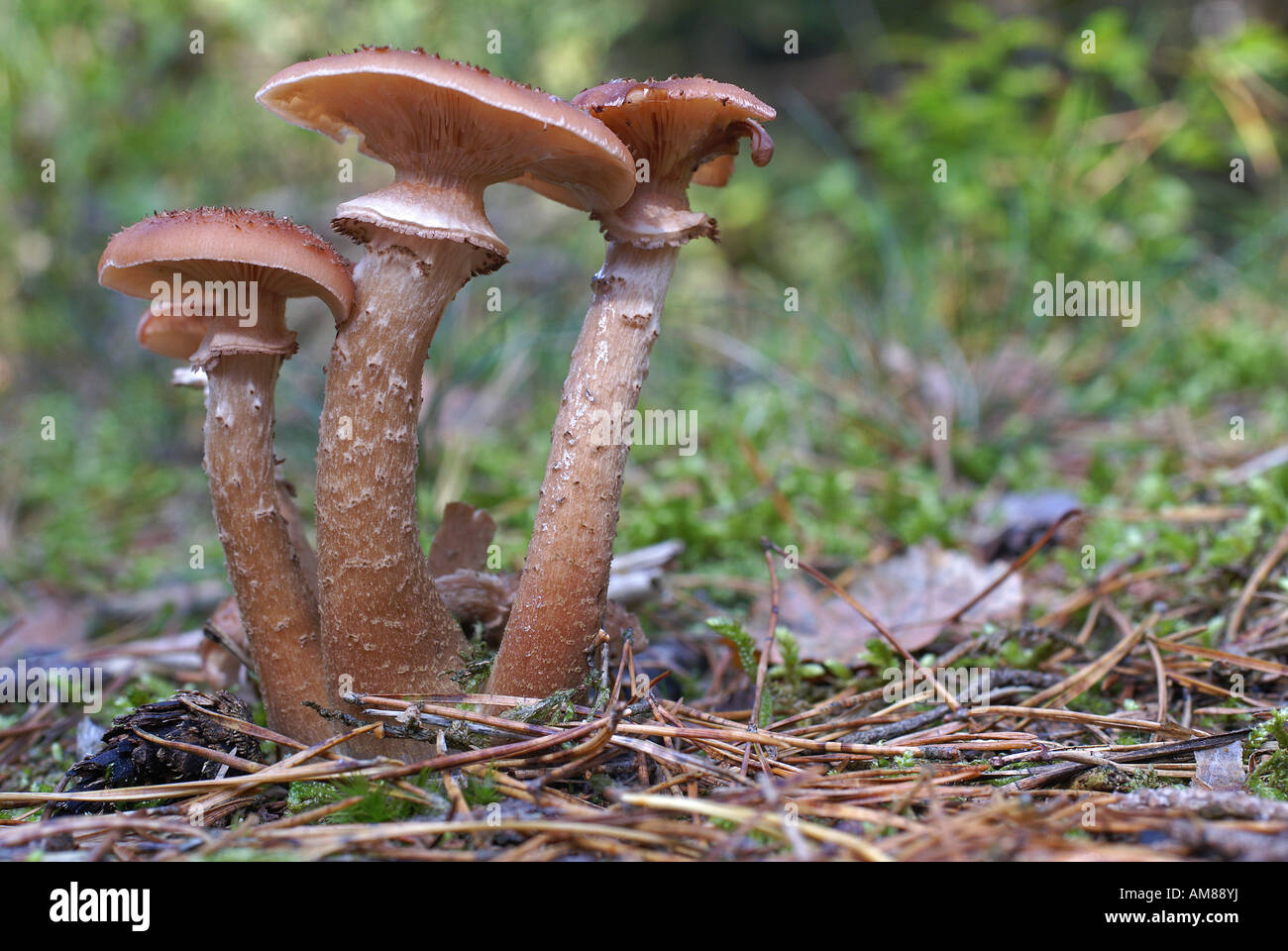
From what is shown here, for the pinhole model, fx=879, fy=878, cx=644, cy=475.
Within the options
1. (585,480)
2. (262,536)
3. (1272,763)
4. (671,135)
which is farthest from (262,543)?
(1272,763)

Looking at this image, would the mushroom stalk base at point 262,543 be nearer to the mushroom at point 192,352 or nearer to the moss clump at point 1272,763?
the mushroom at point 192,352

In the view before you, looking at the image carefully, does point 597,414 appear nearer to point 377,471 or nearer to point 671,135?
point 377,471

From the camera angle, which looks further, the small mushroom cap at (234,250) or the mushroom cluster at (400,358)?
the mushroom cluster at (400,358)

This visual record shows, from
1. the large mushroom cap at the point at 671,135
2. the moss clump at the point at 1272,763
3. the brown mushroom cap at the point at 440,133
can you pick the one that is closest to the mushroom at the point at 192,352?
the brown mushroom cap at the point at 440,133

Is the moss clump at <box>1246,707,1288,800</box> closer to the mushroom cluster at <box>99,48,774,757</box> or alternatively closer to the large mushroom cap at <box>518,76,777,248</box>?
the mushroom cluster at <box>99,48,774,757</box>

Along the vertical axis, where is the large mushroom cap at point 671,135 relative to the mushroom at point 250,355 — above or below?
above

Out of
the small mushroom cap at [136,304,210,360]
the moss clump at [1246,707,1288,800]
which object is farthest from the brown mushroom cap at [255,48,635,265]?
the moss clump at [1246,707,1288,800]
